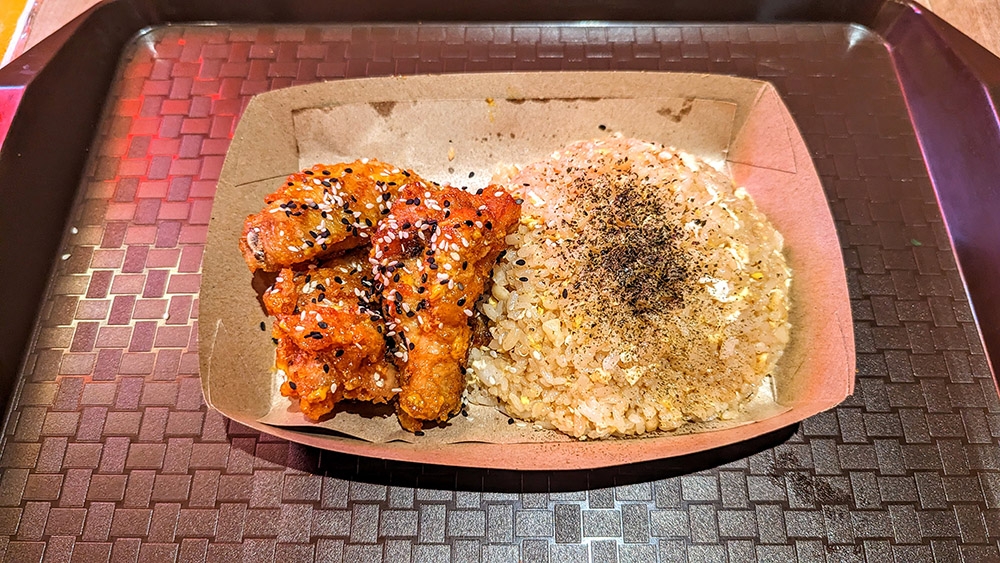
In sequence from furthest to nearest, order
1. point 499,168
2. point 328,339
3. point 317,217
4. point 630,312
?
point 499,168 → point 630,312 → point 317,217 → point 328,339

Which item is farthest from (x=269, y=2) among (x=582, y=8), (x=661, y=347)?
(x=661, y=347)

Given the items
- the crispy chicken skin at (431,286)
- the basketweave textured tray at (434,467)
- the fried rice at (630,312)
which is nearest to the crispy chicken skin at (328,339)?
the crispy chicken skin at (431,286)

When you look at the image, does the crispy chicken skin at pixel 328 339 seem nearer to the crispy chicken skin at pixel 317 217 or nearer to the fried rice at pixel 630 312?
the crispy chicken skin at pixel 317 217

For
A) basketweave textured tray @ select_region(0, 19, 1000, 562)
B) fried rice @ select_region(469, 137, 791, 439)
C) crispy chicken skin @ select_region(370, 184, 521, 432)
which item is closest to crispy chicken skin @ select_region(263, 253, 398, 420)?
crispy chicken skin @ select_region(370, 184, 521, 432)

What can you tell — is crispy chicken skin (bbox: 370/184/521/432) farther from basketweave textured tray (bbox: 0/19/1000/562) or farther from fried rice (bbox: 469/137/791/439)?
basketweave textured tray (bbox: 0/19/1000/562)

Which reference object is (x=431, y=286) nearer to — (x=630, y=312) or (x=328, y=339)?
(x=328, y=339)

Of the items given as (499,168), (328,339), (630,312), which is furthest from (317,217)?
(630,312)
